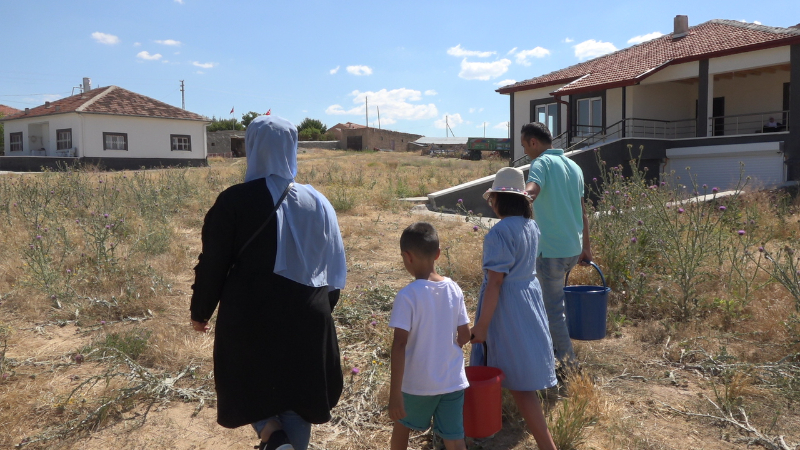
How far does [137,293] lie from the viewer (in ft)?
16.1

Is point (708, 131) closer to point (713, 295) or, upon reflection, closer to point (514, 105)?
point (514, 105)

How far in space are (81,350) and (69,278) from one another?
163 centimetres

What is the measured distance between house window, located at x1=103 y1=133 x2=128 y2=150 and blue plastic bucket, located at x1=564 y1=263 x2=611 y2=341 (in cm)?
3021

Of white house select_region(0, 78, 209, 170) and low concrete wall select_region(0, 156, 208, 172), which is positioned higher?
white house select_region(0, 78, 209, 170)

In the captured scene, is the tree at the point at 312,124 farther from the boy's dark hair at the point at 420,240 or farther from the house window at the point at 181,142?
the boy's dark hair at the point at 420,240

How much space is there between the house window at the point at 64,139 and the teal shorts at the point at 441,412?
3121cm

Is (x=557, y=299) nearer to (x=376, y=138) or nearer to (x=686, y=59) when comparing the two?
(x=686, y=59)

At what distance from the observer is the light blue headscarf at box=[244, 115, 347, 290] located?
7.08 ft

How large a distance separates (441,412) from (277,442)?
0.67 meters

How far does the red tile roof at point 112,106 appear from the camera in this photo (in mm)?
29359

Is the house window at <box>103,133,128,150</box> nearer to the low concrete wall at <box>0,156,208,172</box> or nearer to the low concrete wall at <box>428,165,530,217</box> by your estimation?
the low concrete wall at <box>0,156,208,172</box>

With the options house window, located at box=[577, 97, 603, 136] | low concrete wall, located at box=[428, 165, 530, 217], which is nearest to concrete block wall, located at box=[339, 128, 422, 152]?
house window, located at box=[577, 97, 603, 136]

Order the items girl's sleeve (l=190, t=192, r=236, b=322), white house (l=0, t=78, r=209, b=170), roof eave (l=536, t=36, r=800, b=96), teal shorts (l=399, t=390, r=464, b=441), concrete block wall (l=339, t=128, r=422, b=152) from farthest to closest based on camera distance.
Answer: concrete block wall (l=339, t=128, r=422, b=152)
white house (l=0, t=78, r=209, b=170)
roof eave (l=536, t=36, r=800, b=96)
teal shorts (l=399, t=390, r=464, b=441)
girl's sleeve (l=190, t=192, r=236, b=322)

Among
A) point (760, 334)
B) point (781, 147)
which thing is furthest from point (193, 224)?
point (781, 147)
